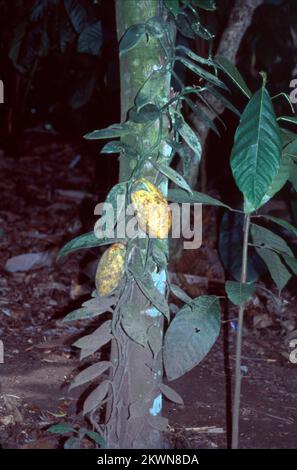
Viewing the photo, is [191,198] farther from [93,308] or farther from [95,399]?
[95,399]

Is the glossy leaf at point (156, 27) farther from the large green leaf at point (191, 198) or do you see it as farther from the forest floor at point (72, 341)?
the forest floor at point (72, 341)

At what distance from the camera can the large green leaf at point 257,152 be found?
1598 mm

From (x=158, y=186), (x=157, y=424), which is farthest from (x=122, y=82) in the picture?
(x=157, y=424)

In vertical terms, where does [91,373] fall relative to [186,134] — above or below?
below

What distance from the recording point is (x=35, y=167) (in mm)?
6508

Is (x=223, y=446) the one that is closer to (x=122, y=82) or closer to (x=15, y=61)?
(x=122, y=82)

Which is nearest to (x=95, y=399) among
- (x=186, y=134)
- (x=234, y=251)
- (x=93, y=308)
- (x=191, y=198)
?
(x=93, y=308)

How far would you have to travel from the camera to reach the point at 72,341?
9.80ft

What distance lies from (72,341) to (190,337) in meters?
1.28

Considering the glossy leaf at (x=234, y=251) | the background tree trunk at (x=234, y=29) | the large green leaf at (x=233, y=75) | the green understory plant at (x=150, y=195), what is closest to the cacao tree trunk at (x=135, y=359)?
the green understory plant at (x=150, y=195)

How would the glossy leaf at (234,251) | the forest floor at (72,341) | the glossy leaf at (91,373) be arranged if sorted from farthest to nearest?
the glossy leaf at (234,251) < the forest floor at (72,341) < the glossy leaf at (91,373)

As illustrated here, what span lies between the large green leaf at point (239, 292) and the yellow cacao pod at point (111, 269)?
0.26 metres

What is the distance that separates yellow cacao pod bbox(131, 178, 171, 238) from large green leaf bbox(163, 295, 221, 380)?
247mm

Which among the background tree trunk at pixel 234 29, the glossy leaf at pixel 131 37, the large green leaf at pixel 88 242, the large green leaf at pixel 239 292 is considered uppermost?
the background tree trunk at pixel 234 29
